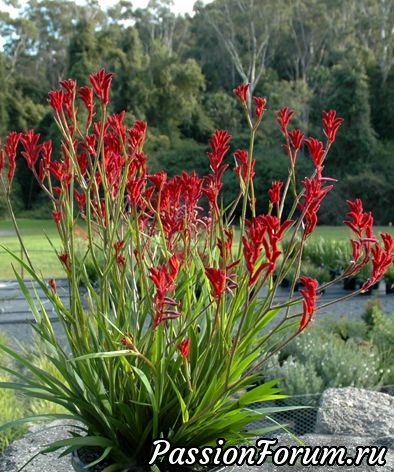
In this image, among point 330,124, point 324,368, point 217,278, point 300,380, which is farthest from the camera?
point 324,368

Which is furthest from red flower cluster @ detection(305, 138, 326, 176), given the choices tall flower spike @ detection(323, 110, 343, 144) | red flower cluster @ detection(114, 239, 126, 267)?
red flower cluster @ detection(114, 239, 126, 267)

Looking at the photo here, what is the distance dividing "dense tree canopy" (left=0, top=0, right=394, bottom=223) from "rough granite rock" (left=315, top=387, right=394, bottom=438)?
2079 centimetres

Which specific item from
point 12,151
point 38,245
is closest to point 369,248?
point 12,151

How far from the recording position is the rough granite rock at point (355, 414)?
10.4 feet

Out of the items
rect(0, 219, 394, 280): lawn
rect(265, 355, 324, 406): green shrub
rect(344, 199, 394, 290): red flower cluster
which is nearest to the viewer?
rect(344, 199, 394, 290): red flower cluster

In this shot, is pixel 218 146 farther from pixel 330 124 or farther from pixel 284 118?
pixel 330 124

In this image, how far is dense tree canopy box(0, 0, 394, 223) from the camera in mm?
27781

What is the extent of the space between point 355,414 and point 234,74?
34.1 meters

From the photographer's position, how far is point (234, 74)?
3609 cm

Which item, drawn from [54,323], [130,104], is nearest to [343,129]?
[130,104]

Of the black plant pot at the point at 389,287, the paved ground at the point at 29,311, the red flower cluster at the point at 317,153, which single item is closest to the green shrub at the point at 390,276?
the black plant pot at the point at 389,287

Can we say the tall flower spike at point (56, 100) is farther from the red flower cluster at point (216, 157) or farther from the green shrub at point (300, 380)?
the green shrub at point (300, 380)

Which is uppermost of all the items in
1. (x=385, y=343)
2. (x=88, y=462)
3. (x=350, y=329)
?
(x=88, y=462)

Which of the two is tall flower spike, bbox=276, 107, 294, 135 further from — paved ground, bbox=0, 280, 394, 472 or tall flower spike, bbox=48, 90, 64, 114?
paved ground, bbox=0, 280, 394, 472
